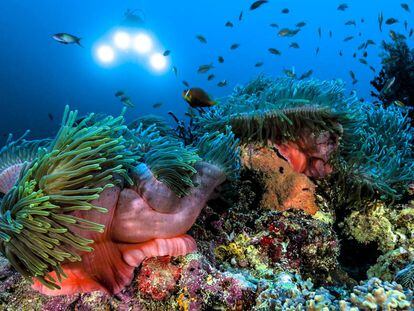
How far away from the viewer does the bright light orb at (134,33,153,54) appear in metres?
66.0

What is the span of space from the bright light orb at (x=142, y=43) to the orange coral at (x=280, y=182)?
67.2m

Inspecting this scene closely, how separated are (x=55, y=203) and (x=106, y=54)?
242ft

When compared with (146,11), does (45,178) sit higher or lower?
lower

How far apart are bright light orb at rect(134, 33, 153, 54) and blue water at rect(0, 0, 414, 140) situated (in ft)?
8.32

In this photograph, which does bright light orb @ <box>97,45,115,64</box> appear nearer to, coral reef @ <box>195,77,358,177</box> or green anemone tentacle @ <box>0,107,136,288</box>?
coral reef @ <box>195,77,358,177</box>

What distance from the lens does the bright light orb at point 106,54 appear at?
2702 inches

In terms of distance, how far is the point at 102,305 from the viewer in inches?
91.4

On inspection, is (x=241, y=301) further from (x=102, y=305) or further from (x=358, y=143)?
(x=358, y=143)

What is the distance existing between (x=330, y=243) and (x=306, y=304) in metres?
1.07

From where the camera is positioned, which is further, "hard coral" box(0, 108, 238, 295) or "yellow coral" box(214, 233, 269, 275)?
"yellow coral" box(214, 233, 269, 275)

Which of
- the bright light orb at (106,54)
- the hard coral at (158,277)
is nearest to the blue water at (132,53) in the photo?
the bright light orb at (106,54)

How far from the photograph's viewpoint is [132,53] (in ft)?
227

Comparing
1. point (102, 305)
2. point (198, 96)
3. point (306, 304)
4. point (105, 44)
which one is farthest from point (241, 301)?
point (105, 44)

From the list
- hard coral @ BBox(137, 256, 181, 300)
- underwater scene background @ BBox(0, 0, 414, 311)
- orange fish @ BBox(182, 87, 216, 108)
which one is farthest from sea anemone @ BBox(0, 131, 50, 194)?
orange fish @ BBox(182, 87, 216, 108)
